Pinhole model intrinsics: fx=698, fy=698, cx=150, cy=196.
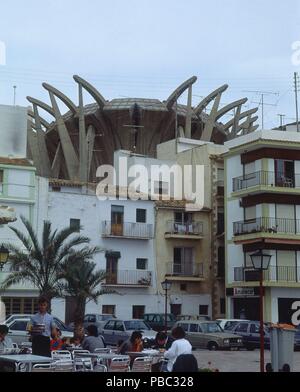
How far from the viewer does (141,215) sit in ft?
125

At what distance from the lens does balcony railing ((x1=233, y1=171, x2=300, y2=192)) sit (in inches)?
1385

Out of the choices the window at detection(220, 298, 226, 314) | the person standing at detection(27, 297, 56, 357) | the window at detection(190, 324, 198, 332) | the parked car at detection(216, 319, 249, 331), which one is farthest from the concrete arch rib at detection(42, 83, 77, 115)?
the person standing at detection(27, 297, 56, 357)

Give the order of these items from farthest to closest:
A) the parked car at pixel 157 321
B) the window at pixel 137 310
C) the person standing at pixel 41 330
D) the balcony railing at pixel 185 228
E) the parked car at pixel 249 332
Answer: the balcony railing at pixel 185 228, the window at pixel 137 310, the parked car at pixel 157 321, the parked car at pixel 249 332, the person standing at pixel 41 330

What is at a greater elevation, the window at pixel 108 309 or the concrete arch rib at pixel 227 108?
the concrete arch rib at pixel 227 108

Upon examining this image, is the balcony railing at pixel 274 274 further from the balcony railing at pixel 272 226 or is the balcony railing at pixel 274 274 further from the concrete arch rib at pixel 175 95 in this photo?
the concrete arch rib at pixel 175 95

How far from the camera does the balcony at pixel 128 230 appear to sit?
122 feet

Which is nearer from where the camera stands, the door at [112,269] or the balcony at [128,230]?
the door at [112,269]

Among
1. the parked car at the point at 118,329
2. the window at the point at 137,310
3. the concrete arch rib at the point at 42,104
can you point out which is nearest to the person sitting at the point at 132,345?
the parked car at the point at 118,329

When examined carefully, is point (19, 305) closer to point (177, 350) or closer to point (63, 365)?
point (63, 365)

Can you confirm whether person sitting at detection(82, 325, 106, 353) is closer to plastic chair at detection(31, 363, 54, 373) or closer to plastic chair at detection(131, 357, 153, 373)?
plastic chair at detection(131, 357, 153, 373)

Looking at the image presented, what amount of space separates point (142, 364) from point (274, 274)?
24.2 metres

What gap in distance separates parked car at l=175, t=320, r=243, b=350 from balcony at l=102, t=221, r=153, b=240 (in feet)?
35.7

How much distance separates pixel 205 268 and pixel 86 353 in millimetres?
28131
